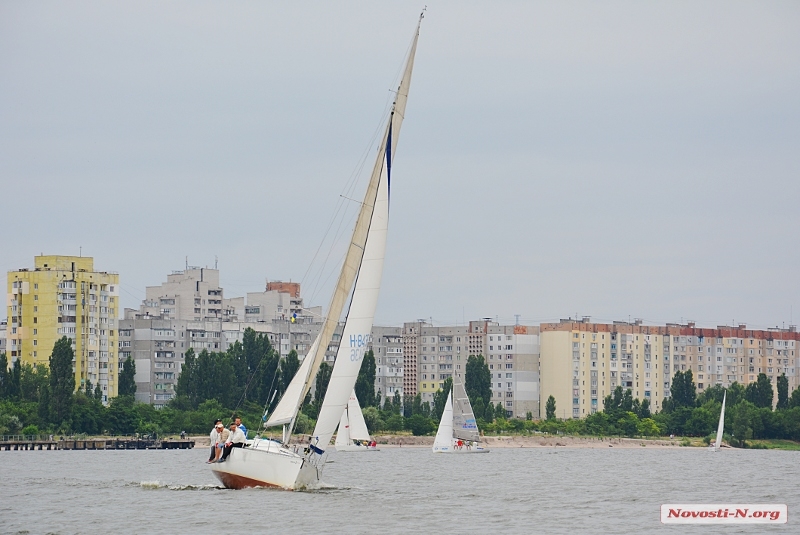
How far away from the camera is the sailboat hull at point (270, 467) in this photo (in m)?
41.3

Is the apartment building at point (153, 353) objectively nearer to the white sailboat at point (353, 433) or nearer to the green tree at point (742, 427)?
the white sailboat at point (353, 433)

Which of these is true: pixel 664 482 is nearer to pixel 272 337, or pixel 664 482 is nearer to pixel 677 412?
pixel 677 412

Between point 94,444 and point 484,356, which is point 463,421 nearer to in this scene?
point 94,444

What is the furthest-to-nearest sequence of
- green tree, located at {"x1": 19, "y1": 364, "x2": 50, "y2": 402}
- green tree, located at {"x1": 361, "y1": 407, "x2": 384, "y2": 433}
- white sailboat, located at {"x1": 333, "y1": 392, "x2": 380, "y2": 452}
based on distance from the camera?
green tree, located at {"x1": 361, "y1": 407, "x2": 384, "y2": 433}
green tree, located at {"x1": 19, "y1": 364, "x2": 50, "y2": 402}
white sailboat, located at {"x1": 333, "y1": 392, "x2": 380, "y2": 452}

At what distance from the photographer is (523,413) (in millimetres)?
178125

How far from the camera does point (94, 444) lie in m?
106

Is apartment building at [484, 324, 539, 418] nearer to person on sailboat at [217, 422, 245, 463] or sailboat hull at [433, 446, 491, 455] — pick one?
sailboat hull at [433, 446, 491, 455]

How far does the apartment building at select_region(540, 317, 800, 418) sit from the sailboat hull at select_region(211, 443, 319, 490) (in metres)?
138

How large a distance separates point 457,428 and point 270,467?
63.3 m

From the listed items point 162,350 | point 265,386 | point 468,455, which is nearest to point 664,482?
point 468,455

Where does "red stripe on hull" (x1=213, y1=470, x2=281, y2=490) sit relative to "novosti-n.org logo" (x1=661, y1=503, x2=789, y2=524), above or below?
above

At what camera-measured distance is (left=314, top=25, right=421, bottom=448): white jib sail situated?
40.5m

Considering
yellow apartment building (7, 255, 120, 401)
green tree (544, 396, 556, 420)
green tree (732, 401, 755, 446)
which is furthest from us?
green tree (544, 396, 556, 420)

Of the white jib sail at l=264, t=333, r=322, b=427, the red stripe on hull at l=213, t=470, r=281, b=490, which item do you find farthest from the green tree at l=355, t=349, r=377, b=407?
the red stripe on hull at l=213, t=470, r=281, b=490
